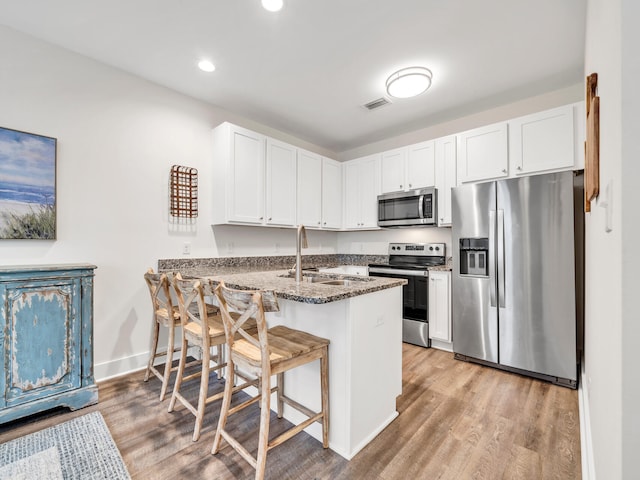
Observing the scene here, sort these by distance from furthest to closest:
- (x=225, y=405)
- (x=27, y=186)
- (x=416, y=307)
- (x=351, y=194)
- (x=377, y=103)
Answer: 1. (x=351, y=194)
2. (x=416, y=307)
3. (x=377, y=103)
4. (x=27, y=186)
5. (x=225, y=405)

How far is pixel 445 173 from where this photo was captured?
3551 millimetres

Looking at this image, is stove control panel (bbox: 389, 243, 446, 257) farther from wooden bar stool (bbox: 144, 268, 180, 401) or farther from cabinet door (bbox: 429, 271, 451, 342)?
wooden bar stool (bbox: 144, 268, 180, 401)

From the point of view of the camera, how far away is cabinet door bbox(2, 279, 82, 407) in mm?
1927

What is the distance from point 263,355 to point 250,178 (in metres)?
2.41

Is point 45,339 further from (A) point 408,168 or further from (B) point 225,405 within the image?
(A) point 408,168

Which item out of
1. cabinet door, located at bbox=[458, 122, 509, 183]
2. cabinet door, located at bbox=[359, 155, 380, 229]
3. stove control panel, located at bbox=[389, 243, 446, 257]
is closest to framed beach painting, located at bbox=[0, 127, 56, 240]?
cabinet door, located at bbox=[359, 155, 380, 229]

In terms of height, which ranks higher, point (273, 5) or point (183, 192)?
point (273, 5)

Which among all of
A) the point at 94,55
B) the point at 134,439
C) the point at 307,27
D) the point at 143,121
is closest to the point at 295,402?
the point at 134,439

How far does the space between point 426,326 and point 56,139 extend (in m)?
3.99

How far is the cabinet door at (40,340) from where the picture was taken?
6.32 ft

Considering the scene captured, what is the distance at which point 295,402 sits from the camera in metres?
1.92

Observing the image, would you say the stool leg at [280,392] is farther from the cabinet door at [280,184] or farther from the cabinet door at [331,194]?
the cabinet door at [331,194]

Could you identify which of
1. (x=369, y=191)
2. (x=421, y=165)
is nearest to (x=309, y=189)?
(x=369, y=191)

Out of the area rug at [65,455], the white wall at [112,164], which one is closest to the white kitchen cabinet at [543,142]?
the white wall at [112,164]
